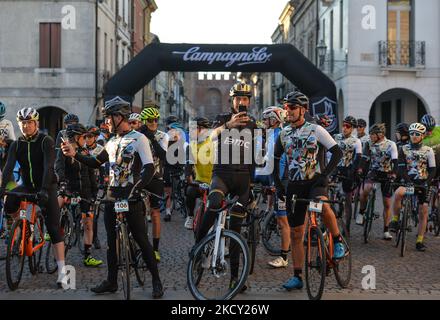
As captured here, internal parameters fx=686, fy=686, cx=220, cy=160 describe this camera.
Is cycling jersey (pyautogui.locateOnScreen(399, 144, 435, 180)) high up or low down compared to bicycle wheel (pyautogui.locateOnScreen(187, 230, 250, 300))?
up

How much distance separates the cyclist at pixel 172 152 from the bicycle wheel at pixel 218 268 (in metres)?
6.97

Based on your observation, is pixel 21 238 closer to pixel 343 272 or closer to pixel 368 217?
pixel 343 272

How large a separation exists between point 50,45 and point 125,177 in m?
24.8

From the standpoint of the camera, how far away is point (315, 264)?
22.4 feet

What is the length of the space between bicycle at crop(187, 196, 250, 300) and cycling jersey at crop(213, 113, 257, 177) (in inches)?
21.1

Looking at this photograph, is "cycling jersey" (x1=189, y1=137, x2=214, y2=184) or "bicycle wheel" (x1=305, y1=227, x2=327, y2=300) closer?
"bicycle wheel" (x1=305, y1=227, x2=327, y2=300)

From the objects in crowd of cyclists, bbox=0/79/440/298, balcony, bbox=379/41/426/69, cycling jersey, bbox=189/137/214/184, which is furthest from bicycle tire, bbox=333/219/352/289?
balcony, bbox=379/41/426/69

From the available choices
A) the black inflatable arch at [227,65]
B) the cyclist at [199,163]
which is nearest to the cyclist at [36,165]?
the cyclist at [199,163]

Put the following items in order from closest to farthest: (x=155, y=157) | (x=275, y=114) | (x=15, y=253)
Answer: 1. (x=15, y=253)
2. (x=155, y=157)
3. (x=275, y=114)

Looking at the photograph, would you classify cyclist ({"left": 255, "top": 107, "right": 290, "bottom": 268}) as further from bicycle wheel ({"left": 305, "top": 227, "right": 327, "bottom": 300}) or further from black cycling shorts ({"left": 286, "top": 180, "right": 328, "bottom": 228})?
bicycle wheel ({"left": 305, "top": 227, "right": 327, "bottom": 300})

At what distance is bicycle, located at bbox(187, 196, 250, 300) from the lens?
6328 millimetres

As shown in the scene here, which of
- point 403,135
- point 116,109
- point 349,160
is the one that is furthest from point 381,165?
point 116,109

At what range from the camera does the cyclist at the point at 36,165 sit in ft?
24.1
